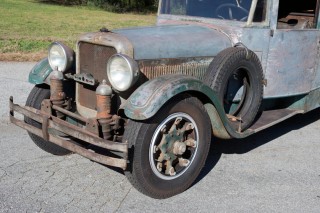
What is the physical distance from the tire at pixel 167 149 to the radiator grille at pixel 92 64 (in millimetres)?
707

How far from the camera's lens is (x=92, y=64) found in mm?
3859

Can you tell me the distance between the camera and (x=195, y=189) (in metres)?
3.84

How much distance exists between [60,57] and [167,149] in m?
1.37

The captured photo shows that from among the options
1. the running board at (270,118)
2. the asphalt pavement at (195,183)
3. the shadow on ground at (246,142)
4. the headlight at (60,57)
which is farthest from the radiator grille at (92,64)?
the running board at (270,118)

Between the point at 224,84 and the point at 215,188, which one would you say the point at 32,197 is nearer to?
the point at 215,188

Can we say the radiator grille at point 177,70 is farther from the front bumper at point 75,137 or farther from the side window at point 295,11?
the side window at point 295,11

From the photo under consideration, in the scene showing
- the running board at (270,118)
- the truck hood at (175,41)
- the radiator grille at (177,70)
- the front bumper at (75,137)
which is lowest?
the running board at (270,118)

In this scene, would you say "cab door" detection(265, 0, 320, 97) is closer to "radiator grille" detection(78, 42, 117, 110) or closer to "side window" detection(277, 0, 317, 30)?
"side window" detection(277, 0, 317, 30)

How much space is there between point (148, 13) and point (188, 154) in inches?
941

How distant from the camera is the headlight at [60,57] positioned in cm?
398

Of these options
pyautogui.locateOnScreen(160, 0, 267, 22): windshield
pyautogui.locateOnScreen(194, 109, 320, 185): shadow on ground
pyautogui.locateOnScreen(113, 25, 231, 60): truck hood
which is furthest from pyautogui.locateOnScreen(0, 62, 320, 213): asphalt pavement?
pyautogui.locateOnScreen(160, 0, 267, 22): windshield

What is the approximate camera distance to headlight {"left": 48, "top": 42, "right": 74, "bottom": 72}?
13.0 ft

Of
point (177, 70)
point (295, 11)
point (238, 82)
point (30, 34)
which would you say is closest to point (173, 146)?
point (177, 70)

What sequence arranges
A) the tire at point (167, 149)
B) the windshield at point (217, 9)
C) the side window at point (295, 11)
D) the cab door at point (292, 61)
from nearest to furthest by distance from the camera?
the tire at point (167, 149)
the windshield at point (217, 9)
the cab door at point (292, 61)
the side window at point (295, 11)
